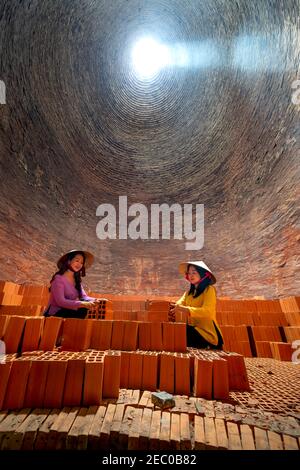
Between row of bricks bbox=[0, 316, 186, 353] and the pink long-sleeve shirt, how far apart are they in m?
0.63

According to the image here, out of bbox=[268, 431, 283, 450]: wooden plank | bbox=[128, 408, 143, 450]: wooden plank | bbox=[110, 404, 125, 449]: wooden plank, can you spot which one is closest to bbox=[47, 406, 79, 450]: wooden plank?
bbox=[110, 404, 125, 449]: wooden plank

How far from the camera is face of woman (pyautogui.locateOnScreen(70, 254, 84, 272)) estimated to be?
344cm

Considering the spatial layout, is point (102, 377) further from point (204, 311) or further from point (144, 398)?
point (204, 311)

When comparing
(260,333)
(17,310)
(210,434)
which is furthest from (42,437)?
(260,333)

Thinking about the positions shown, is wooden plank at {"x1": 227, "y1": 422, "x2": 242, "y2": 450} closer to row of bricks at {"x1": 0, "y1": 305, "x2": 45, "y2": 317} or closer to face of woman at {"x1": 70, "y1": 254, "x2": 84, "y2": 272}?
face of woman at {"x1": 70, "y1": 254, "x2": 84, "y2": 272}

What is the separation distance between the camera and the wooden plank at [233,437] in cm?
137

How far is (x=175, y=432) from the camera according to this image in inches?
56.4

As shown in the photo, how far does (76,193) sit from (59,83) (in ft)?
14.3

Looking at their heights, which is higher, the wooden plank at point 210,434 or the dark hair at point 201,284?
the dark hair at point 201,284

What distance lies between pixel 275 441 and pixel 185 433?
0.47 metres

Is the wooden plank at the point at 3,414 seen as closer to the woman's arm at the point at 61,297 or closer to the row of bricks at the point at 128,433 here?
the row of bricks at the point at 128,433

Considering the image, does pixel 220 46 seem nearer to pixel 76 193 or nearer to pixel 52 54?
pixel 52 54

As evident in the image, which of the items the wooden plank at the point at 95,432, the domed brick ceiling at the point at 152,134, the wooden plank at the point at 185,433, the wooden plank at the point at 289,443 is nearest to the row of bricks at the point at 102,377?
the wooden plank at the point at 95,432

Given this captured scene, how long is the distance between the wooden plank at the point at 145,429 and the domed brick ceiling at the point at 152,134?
208 inches
